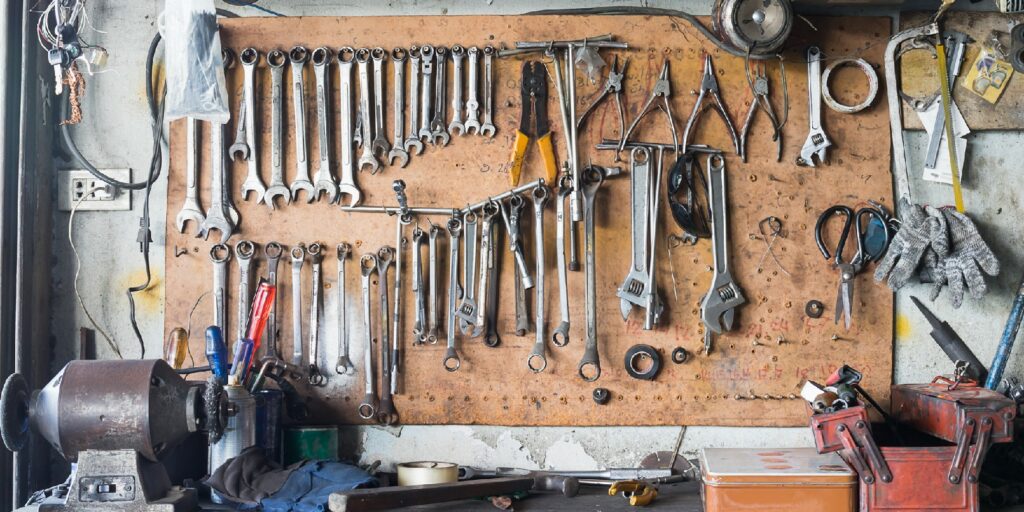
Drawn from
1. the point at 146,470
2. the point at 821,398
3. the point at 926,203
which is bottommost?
the point at 146,470

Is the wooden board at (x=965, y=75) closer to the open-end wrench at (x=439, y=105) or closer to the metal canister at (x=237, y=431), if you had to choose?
the open-end wrench at (x=439, y=105)

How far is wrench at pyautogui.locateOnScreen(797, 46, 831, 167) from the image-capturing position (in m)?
2.33

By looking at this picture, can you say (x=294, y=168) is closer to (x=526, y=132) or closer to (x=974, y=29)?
(x=526, y=132)

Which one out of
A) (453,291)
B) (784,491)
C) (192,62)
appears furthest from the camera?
(453,291)

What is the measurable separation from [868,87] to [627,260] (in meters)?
0.83

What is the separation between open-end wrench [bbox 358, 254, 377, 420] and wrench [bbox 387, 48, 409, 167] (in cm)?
29

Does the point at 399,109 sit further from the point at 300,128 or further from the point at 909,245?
the point at 909,245

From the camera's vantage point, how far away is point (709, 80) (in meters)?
2.35

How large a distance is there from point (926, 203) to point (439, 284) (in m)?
1.37

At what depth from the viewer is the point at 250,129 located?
238 centimetres

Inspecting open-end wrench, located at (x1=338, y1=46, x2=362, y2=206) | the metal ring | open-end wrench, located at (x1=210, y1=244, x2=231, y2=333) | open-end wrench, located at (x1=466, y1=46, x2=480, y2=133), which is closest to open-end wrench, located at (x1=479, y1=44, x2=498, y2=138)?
open-end wrench, located at (x1=466, y1=46, x2=480, y2=133)

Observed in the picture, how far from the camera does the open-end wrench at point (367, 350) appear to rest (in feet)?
7.68

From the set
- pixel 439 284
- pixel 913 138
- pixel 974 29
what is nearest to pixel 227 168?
pixel 439 284

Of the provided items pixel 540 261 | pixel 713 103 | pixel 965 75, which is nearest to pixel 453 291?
pixel 540 261
